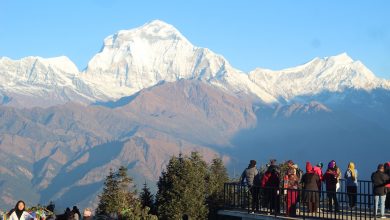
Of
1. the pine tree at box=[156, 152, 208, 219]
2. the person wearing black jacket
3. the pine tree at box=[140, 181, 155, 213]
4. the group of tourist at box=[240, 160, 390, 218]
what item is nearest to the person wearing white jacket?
the group of tourist at box=[240, 160, 390, 218]

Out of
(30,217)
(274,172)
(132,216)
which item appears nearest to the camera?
(30,217)

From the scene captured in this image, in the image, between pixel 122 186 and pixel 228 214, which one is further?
pixel 122 186

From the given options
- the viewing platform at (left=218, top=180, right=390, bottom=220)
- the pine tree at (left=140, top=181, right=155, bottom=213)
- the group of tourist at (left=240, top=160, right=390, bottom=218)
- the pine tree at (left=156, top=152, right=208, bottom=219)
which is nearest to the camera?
the viewing platform at (left=218, top=180, right=390, bottom=220)

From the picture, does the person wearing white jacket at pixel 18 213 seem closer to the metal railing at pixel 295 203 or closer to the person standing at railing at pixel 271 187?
the metal railing at pixel 295 203

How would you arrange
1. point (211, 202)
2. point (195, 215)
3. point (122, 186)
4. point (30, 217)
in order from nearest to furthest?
1. point (30, 217)
2. point (195, 215)
3. point (211, 202)
4. point (122, 186)

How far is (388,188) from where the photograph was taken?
85.0 feet

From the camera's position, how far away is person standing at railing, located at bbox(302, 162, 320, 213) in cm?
2502

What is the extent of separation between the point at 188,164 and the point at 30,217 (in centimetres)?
1337

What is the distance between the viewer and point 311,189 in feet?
84.0

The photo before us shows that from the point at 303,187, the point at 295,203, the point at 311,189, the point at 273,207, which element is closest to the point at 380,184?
the point at 311,189

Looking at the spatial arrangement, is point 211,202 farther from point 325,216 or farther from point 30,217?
point 30,217

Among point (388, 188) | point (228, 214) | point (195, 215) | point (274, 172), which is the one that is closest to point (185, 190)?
point (195, 215)

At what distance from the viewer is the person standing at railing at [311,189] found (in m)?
25.0

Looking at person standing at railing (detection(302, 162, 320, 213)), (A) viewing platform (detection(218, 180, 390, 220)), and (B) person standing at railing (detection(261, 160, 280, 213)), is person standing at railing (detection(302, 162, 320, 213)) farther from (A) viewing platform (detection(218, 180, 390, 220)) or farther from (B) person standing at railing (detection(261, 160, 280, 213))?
(B) person standing at railing (detection(261, 160, 280, 213))
